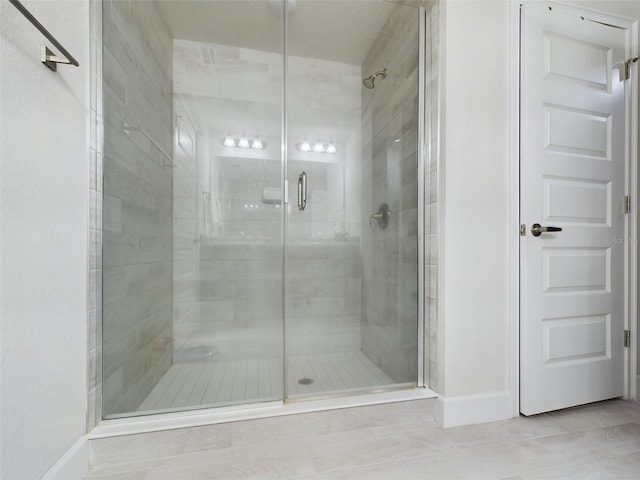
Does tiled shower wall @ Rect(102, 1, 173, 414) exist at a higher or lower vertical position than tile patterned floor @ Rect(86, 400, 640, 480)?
higher

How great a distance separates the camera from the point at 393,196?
6.48 feet

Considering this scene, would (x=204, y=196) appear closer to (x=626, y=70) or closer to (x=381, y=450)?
(x=381, y=450)

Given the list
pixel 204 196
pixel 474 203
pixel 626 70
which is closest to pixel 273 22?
pixel 204 196

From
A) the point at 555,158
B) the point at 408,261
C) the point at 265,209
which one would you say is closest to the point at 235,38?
the point at 265,209

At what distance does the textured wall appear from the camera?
1.76m

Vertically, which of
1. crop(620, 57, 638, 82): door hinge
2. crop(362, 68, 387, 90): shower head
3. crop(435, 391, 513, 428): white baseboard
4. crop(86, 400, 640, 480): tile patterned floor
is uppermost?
crop(362, 68, 387, 90): shower head

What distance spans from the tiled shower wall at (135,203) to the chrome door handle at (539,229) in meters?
2.05

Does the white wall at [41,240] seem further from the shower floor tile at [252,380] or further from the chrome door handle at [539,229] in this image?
the chrome door handle at [539,229]

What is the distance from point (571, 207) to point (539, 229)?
28 cm

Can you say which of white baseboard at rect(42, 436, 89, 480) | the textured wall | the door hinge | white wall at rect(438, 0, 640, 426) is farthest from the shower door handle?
the door hinge

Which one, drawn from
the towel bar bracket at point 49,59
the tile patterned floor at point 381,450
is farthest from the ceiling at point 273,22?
the tile patterned floor at point 381,450

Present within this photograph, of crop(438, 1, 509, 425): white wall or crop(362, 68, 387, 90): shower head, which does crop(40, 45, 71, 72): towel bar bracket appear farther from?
crop(362, 68, 387, 90): shower head

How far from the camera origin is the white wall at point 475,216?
1.51m

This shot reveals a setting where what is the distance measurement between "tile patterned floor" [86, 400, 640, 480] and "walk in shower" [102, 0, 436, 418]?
0.18 meters
